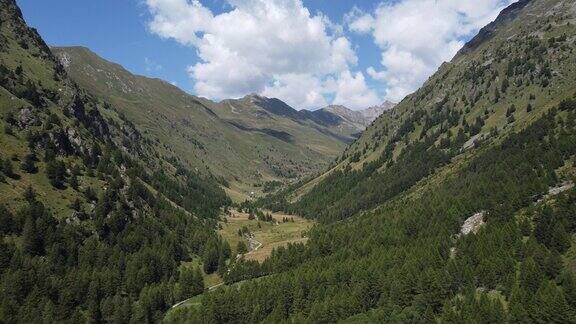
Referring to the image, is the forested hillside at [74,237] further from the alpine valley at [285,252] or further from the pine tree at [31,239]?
the alpine valley at [285,252]

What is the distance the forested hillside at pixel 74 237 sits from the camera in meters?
118

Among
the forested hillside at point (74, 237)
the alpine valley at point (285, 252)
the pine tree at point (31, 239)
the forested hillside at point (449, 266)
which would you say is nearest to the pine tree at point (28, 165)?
the forested hillside at point (74, 237)

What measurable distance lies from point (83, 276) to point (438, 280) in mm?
90258

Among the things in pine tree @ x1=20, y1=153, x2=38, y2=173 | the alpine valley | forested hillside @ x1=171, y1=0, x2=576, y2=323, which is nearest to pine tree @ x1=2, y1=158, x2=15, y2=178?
the alpine valley

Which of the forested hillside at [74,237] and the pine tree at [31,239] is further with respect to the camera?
the pine tree at [31,239]

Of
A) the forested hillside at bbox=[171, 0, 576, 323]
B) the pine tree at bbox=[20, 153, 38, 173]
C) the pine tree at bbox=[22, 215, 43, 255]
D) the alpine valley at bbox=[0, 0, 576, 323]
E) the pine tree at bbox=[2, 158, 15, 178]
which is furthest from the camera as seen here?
the pine tree at bbox=[20, 153, 38, 173]

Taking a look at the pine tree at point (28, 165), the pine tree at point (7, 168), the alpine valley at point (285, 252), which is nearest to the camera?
the alpine valley at point (285, 252)

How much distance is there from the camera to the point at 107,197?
553 feet

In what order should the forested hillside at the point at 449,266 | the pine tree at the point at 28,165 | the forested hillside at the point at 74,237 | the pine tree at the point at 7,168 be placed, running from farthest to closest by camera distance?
1. the pine tree at the point at 28,165
2. the pine tree at the point at 7,168
3. the forested hillside at the point at 74,237
4. the forested hillside at the point at 449,266

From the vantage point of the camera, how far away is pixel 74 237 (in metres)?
143

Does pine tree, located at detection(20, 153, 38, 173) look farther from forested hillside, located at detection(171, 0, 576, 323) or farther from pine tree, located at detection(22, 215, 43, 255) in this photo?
forested hillside, located at detection(171, 0, 576, 323)

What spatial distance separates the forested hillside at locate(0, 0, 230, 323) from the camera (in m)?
118

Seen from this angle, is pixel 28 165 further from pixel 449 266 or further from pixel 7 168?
pixel 449 266

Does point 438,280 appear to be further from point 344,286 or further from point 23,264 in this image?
point 23,264
